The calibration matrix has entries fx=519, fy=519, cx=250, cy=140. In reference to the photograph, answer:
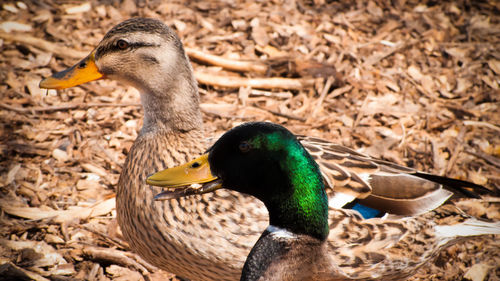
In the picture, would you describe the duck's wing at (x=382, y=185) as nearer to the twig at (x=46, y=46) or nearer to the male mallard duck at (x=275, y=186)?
the male mallard duck at (x=275, y=186)

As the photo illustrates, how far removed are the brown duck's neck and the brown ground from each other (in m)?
0.90

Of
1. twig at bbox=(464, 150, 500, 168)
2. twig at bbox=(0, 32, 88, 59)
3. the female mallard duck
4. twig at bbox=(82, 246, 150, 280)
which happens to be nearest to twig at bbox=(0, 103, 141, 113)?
twig at bbox=(0, 32, 88, 59)

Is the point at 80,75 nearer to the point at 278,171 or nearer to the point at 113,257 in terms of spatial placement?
the point at 113,257

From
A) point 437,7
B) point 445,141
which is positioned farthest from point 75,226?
point 437,7

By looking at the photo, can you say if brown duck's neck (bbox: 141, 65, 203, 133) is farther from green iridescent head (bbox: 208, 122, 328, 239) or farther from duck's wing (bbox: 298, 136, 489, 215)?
green iridescent head (bbox: 208, 122, 328, 239)

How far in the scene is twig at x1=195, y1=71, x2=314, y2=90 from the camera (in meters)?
4.55

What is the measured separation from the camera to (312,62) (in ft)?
15.5

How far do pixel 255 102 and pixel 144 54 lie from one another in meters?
1.71

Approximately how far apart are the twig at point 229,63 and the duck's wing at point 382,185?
1.85m

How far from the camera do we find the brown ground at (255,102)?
3.33m

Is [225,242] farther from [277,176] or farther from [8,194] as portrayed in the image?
[8,194]

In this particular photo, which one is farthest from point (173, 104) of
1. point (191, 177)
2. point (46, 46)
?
point (46, 46)

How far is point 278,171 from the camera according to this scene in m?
2.02

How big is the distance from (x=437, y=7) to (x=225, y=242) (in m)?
4.12
